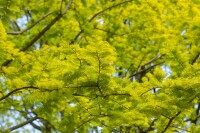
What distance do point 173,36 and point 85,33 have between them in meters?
1.48

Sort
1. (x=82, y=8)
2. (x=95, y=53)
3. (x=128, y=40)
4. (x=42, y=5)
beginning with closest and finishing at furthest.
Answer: (x=95, y=53) < (x=82, y=8) < (x=42, y=5) < (x=128, y=40)

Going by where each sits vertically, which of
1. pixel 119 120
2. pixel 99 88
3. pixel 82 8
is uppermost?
pixel 82 8

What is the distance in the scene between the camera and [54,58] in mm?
3238

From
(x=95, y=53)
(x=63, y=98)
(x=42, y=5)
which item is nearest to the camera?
(x=95, y=53)

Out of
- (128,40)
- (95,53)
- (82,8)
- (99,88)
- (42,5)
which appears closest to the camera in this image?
(95,53)

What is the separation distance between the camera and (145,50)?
5.99 meters

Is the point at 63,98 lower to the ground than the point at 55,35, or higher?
lower

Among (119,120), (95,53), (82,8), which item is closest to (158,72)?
(119,120)

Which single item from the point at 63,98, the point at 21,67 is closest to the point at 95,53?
the point at 63,98

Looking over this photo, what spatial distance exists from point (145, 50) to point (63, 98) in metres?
3.10

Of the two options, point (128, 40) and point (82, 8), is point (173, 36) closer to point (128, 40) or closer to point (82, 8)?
point (128, 40)

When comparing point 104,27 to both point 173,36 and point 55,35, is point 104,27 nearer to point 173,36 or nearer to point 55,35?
point 55,35

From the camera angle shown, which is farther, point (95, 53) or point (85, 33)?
point (85, 33)

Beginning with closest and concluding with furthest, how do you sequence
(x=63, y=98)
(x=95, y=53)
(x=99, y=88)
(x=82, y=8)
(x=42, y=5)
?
(x=95, y=53) < (x=99, y=88) < (x=63, y=98) < (x=82, y=8) < (x=42, y=5)
